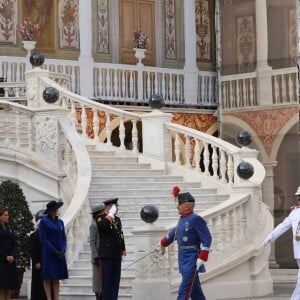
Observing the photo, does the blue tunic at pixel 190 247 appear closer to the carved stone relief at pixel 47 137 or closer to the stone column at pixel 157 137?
the carved stone relief at pixel 47 137

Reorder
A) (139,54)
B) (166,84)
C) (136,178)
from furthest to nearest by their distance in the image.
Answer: (166,84)
(139,54)
(136,178)

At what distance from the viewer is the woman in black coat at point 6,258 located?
1462 centimetres

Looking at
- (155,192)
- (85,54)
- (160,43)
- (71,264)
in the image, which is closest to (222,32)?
(160,43)

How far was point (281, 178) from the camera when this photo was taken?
24875 mm

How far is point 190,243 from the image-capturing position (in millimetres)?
13523

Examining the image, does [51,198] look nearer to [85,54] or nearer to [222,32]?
[85,54]

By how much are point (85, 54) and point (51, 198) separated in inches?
259

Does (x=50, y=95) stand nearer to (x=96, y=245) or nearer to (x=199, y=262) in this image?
(x=96, y=245)

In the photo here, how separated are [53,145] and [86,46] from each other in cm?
647

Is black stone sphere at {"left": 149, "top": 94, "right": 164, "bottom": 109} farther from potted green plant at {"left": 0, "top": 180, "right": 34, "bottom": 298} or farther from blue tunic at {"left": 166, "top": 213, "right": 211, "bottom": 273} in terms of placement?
blue tunic at {"left": 166, "top": 213, "right": 211, "bottom": 273}

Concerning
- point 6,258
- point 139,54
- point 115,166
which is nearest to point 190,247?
point 6,258

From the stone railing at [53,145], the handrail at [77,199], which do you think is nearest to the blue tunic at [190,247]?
the handrail at [77,199]

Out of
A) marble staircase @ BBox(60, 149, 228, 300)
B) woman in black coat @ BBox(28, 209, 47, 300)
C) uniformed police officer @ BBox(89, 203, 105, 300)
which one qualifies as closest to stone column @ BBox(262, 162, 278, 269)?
marble staircase @ BBox(60, 149, 228, 300)

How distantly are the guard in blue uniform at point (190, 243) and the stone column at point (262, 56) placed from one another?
37.8ft
